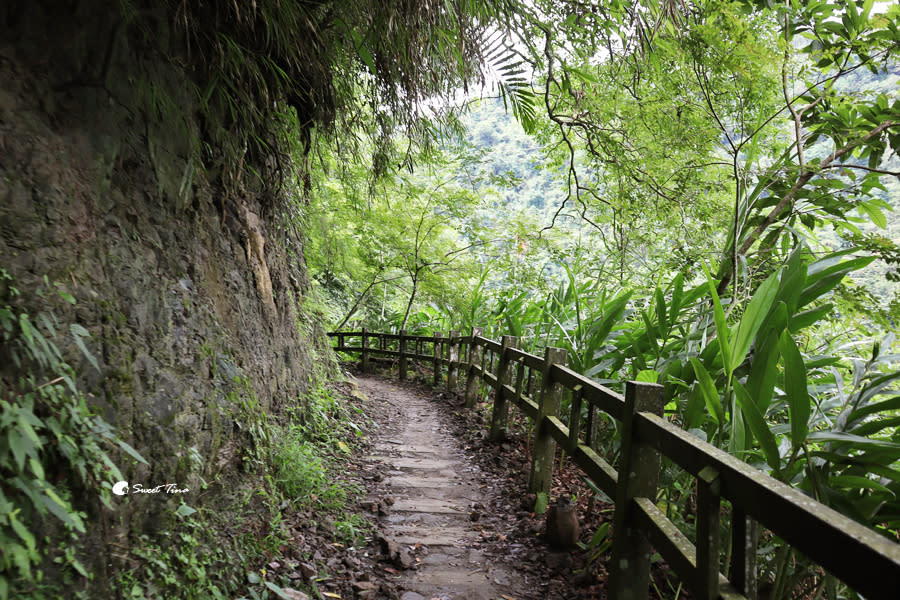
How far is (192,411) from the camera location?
7.18 feet

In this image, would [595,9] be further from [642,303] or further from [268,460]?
[268,460]

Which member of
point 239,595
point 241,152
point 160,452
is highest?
point 241,152

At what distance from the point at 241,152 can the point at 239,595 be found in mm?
2306

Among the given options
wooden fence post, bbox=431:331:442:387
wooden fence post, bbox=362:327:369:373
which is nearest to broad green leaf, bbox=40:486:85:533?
wooden fence post, bbox=431:331:442:387

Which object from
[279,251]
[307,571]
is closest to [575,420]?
[307,571]

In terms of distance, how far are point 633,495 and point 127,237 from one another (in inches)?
91.3

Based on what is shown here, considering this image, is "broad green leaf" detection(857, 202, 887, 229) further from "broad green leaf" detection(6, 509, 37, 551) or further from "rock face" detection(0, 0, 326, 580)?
"broad green leaf" detection(6, 509, 37, 551)

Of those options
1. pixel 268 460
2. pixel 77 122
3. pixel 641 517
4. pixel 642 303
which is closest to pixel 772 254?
pixel 642 303

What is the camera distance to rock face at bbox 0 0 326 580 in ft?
5.51

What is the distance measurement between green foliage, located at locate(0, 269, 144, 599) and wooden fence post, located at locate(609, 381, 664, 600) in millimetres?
1804

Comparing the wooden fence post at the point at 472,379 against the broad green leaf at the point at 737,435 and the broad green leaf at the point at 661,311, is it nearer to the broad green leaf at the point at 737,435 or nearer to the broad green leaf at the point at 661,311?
the broad green leaf at the point at 661,311

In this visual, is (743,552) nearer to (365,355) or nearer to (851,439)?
(851,439)

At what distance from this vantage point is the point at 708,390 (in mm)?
1967

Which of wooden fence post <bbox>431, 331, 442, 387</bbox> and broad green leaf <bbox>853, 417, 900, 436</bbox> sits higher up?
broad green leaf <bbox>853, 417, 900, 436</bbox>
